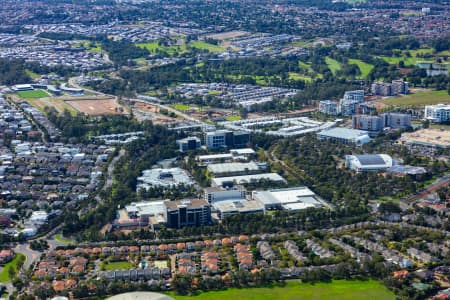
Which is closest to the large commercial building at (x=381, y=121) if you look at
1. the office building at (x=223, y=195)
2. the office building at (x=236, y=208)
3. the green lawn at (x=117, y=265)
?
the office building at (x=223, y=195)

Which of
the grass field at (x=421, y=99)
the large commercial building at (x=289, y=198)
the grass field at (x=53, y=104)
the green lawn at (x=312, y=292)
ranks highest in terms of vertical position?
the large commercial building at (x=289, y=198)

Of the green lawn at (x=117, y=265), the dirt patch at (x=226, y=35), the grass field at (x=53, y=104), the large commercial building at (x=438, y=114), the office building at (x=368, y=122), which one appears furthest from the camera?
the dirt patch at (x=226, y=35)

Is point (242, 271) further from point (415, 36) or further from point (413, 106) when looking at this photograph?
point (415, 36)

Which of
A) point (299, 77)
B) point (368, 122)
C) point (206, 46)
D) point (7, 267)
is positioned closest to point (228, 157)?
point (368, 122)

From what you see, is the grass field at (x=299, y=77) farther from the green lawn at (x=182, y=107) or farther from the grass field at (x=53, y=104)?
the grass field at (x=53, y=104)

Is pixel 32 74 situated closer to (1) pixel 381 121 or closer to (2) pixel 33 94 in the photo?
(2) pixel 33 94

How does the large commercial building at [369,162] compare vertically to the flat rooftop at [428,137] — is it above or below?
above
